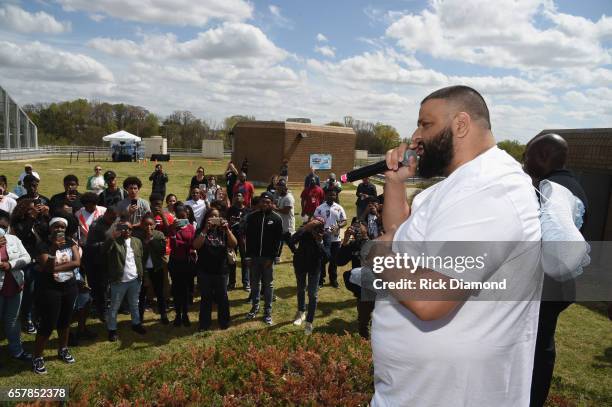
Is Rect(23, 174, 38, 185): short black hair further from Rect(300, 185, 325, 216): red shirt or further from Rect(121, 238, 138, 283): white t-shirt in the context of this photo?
Rect(300, 185, 325, 216): red shirt

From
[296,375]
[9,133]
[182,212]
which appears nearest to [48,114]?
[9,133]

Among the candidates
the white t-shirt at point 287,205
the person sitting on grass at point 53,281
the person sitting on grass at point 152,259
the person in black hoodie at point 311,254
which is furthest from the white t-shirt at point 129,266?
the white t-shirt at point 287,205

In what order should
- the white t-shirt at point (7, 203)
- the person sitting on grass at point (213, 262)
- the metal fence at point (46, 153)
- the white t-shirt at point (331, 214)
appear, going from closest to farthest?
the person sitting on grass at point (213, 262)
the white t-shirt at point (7, 203)
the white t-shirt at point (331, 214)
the metal fence at point (46, 153)

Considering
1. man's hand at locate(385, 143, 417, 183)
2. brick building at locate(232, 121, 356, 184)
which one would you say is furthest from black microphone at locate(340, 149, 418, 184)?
brick building at locate(232, 121, 356, 184)

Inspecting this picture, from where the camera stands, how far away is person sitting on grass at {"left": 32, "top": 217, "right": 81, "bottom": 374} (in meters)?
5.53

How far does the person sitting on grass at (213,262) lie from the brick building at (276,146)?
816 inches

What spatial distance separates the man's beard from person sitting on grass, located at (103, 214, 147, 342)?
5899 mm

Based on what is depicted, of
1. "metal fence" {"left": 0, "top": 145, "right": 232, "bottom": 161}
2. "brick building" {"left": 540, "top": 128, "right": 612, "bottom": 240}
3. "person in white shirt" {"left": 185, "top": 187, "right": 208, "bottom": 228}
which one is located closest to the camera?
"person in white shirt" {"left": 185, "top": 187, "right": 208, "bottom": 228}

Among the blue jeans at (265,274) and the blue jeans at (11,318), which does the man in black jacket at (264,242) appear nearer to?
the blue jeans at (265,274)

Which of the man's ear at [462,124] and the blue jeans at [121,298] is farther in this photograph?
the blue jeans at [121,298]

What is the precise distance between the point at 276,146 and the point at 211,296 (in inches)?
832

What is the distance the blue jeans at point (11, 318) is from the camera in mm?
5613

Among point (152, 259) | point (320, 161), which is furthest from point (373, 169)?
point (320, 161)

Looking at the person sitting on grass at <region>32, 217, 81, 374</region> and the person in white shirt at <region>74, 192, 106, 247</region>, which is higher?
the person in white shirt at <region>74, 192, 106, 247</region>
